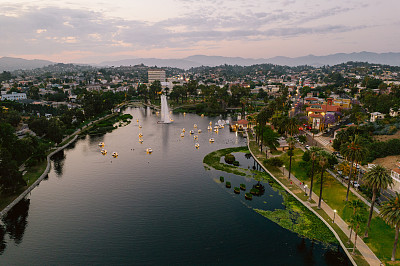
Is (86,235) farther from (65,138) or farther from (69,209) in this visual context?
(65,138)

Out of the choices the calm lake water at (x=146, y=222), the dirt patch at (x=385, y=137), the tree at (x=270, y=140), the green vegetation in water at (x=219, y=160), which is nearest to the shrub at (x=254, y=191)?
the calm lake water at (x=146, y=222)

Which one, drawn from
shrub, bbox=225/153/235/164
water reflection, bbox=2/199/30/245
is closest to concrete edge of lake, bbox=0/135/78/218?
water reflection, bbox=2/199/30/245

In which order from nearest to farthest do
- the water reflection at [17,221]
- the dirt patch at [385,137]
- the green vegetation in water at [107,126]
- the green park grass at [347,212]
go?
the green park grass at [347,212] < the water reflection at [17,221] < the dirt patch at [385,137] < the green vegetation in water at [107,126]

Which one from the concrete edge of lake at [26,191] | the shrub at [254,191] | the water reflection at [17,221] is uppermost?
the shrub at [254,191]

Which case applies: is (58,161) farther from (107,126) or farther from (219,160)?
(219,160)

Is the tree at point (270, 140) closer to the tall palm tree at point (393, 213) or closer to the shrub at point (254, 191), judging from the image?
the shrub at point (254, 191)

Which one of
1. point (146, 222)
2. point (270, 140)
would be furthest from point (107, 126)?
point (146, 222)
